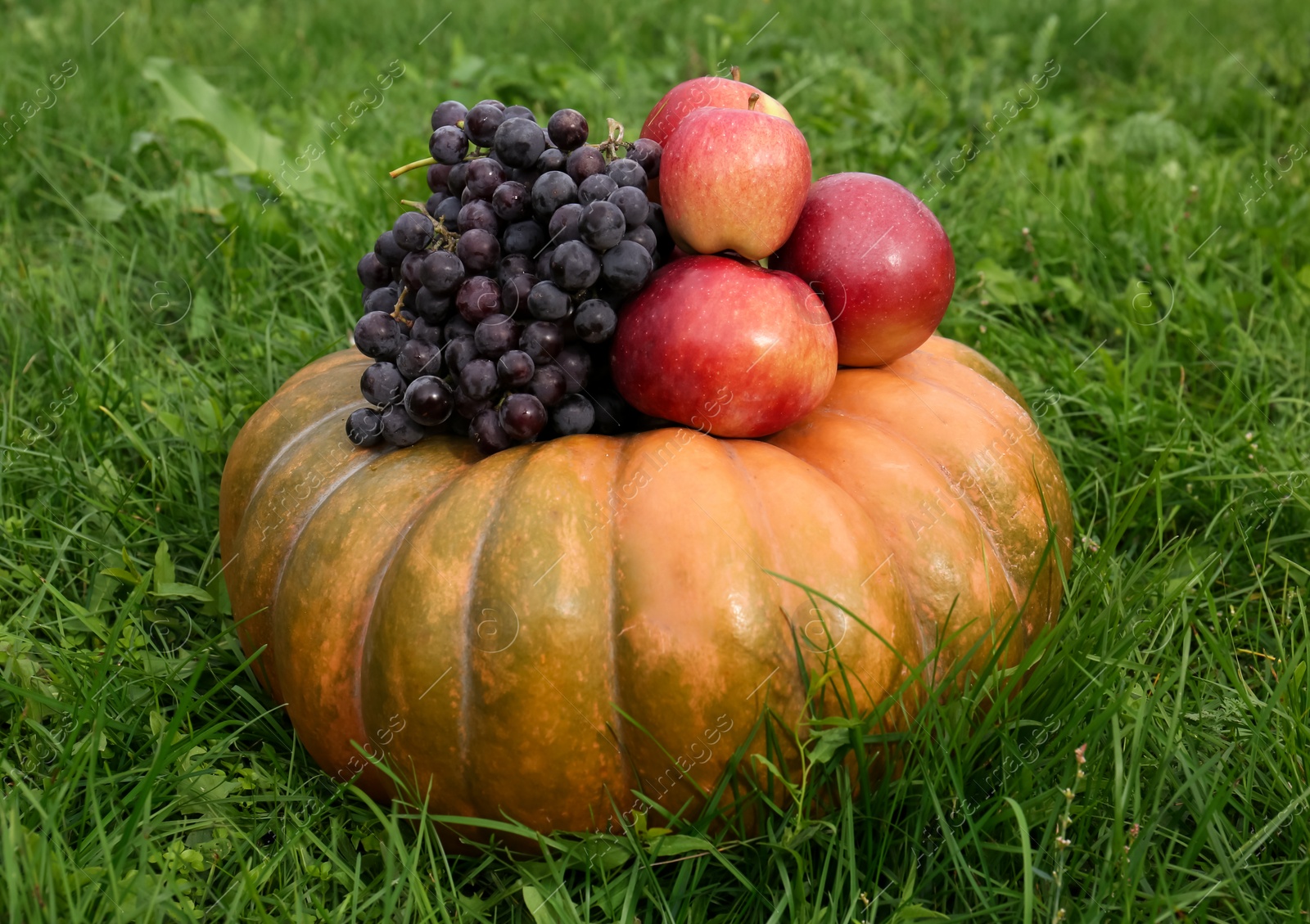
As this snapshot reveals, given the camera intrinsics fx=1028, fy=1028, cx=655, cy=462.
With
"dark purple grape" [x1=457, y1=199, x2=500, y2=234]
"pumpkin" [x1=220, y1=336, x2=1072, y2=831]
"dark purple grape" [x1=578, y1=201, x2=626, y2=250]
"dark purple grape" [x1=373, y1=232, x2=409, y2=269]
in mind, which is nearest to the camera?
"pumpkin" [x1=220, y1=336, x2=1072, y2=831]

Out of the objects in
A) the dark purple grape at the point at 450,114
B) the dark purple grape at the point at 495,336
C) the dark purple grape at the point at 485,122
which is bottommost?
the dark purple grape at the point at 495,336

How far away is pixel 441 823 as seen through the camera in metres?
1.71

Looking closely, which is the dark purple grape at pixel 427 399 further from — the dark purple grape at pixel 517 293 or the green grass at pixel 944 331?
the green grass at pixel 944 331

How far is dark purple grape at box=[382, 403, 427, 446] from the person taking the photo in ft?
5.99

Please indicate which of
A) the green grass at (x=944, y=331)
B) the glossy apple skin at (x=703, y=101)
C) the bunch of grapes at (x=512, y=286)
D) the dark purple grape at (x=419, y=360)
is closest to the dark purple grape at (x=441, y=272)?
the bunch of grapes at (x=512, y=286)

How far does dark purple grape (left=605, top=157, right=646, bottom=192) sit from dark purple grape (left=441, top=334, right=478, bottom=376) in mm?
381

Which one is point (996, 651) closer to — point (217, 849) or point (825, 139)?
point (217, 849)

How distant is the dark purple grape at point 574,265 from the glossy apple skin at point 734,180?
0.62 ft

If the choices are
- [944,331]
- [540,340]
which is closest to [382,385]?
[540,340]

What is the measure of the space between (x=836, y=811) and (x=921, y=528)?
0.49 metres

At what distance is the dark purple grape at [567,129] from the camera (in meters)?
1.86

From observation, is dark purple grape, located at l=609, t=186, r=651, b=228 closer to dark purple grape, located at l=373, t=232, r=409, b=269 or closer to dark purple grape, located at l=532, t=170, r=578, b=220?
dark purple grape, located at l=532, t=170, r=578, b=220

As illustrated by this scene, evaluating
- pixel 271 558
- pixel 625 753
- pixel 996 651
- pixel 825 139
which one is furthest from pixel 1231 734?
pixel 825 139

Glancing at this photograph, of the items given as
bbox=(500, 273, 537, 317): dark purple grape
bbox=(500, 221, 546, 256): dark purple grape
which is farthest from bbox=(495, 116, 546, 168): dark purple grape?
bbox=(500, 273, 537, 317): dark purple grape
